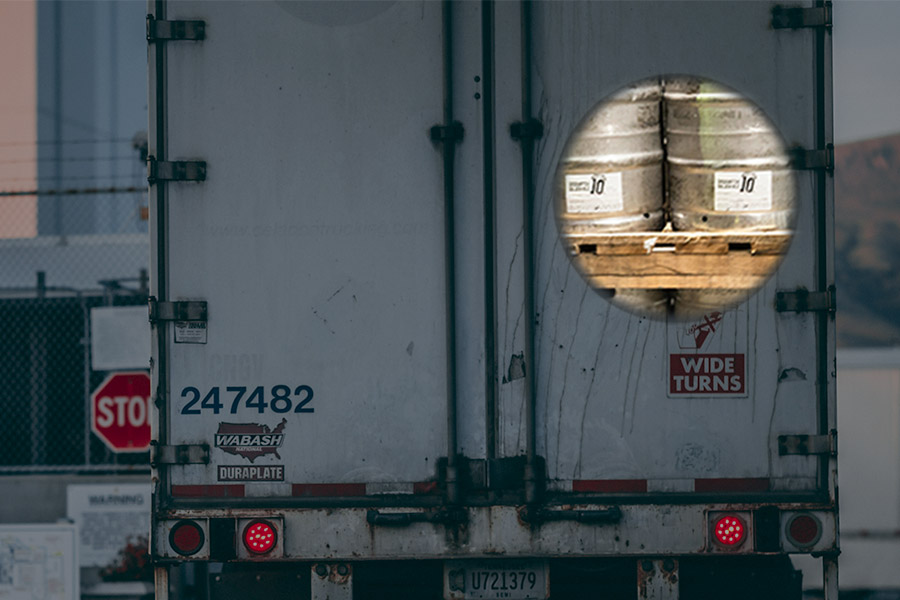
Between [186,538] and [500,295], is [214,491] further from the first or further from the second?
[500,295]

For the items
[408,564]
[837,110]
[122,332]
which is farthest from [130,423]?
[837,110]

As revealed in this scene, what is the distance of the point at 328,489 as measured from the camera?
472 cm

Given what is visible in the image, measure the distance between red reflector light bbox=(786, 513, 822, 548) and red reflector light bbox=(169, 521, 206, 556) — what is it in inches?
98.0

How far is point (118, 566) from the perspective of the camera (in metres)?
8.63

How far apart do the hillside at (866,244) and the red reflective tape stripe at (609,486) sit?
652cm

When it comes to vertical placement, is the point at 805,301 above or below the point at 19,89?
below

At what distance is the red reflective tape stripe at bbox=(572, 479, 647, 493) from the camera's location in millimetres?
4672

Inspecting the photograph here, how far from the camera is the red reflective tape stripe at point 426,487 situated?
15.4 feet

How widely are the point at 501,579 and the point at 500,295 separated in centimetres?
122

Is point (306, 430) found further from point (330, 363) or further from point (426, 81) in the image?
point (426, 81)

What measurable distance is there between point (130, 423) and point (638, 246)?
5.65 m

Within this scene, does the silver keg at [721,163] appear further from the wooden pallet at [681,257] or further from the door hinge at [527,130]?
the door hinge at [527,130]

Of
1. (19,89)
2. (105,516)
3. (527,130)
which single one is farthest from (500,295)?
(19,89)

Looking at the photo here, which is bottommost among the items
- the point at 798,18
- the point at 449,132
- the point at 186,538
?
the point at 186,538
